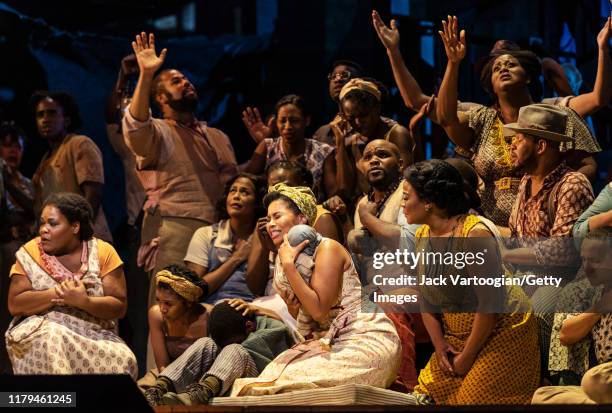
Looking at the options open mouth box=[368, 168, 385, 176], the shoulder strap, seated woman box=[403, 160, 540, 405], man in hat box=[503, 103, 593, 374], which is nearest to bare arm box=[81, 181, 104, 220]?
the shoulder strap

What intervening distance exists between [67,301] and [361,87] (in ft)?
6.42

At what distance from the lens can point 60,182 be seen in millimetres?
7480

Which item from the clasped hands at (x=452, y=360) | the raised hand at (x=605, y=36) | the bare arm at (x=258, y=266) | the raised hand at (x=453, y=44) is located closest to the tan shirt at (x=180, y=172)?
the bare arm at (x=258, y=266)

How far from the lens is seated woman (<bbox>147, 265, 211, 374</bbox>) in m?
6.30

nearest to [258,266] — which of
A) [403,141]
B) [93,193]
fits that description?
[403,141]

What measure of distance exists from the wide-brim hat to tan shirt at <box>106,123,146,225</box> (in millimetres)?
2766

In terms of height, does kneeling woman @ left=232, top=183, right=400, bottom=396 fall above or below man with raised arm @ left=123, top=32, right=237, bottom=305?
below

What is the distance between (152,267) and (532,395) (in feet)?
8.56

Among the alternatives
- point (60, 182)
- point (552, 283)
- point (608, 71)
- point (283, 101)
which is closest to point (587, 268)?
point (552, 283)

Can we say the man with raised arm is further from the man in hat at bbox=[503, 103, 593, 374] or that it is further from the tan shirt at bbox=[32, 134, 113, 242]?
the man in hat at bbox=[503, 103, 593, 374]

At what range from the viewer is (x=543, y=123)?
5699 mm

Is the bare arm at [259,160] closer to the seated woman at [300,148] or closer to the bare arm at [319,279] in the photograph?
the seated woman at [300,148]

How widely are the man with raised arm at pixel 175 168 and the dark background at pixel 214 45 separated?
1079 millimetres

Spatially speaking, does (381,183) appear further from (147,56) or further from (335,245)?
(147,56)
